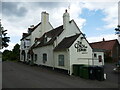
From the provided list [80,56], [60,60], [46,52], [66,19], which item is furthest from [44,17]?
[80,56]

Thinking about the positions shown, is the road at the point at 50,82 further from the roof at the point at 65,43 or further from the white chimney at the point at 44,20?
the white chimney at the point at 44,20

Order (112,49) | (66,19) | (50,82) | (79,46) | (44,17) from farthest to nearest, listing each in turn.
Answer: (112,49) < (44,17) < (66,19) < (79,46) < (50,82)

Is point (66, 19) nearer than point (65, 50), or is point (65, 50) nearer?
point (65, 50)

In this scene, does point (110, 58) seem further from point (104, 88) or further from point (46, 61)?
point (104, 88)

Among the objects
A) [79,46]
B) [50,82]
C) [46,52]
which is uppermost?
[79,46]

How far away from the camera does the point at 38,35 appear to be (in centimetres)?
3544

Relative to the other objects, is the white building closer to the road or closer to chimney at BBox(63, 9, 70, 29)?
chimney at BBox(63, 9, 70, 29)

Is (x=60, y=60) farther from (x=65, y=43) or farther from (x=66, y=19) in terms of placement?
(x=66, y=19)

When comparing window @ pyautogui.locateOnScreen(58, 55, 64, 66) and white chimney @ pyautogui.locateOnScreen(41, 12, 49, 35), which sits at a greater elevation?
white chimney @ pyautogui.locateOnScreen(41, 12, 49, 35)

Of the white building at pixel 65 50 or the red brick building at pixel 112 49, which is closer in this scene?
the white building at pixel 65 50

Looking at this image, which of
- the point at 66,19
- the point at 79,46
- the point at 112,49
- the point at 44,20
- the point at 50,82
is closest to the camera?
the point at 50,82

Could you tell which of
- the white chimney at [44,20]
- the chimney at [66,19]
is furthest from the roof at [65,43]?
the white chimney at [44,20]

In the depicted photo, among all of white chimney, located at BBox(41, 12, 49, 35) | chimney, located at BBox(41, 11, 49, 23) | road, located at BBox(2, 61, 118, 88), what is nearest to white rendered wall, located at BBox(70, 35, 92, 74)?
road, located at BBox(2, 61, 118, 88)

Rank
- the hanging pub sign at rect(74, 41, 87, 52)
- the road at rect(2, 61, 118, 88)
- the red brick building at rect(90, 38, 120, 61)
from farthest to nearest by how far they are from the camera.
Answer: the red brick building at rect(90, 38, 120, 61)
the hanging pub sign at rect(74, 41, 87, 52)
the road at rect(2, 61, 118, 88)
